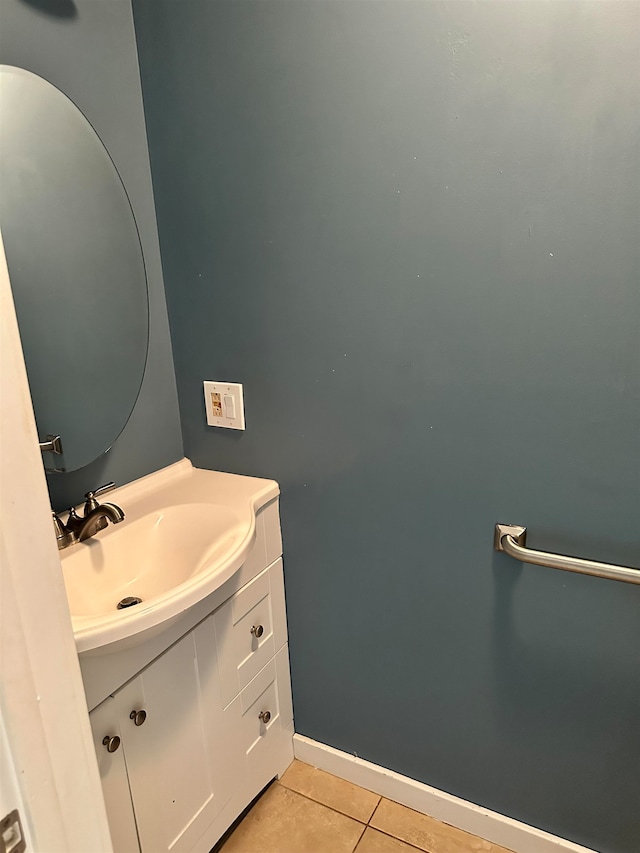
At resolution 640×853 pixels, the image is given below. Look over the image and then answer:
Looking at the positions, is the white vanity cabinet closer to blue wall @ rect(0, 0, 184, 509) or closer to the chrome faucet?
the chrome faucet

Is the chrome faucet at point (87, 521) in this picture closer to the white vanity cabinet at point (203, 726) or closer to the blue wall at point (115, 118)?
the blue wall at point (115, 118)

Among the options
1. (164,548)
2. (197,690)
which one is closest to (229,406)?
(164,548)

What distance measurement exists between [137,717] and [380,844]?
0.78 metres

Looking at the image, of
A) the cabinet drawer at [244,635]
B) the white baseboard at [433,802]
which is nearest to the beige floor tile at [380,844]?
the white baseboard at [433,802]

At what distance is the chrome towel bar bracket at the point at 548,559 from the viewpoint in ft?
3.47

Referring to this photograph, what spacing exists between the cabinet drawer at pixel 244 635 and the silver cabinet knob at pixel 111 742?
0.30 meters

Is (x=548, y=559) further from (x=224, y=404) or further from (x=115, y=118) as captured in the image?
(x=115, y=118)

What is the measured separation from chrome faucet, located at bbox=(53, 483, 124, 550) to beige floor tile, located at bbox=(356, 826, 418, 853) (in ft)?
3.39

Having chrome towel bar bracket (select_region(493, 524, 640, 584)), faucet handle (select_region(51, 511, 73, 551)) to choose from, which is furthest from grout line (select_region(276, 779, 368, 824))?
faucet handle (select_region(51, 511, 73, 551))

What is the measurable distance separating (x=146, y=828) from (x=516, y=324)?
1253mm

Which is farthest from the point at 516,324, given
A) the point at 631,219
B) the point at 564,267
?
the point at 631,219

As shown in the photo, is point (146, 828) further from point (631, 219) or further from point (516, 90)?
point (516, 90)

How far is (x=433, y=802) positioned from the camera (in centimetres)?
147

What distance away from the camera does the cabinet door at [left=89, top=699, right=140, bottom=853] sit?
39.6 inches
